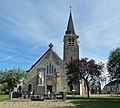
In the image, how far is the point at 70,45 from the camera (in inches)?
2377

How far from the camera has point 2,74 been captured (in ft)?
161

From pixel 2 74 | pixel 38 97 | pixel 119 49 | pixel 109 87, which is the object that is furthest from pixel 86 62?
pixel 109 87

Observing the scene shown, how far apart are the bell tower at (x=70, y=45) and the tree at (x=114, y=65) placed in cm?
2061

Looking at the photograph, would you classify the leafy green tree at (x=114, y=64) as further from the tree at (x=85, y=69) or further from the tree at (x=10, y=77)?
the tree at (x=10, y=77)

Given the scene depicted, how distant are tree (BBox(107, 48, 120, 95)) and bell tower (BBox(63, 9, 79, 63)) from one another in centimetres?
2061

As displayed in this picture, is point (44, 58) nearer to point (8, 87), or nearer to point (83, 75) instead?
point (8, 87)

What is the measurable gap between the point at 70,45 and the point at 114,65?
24.4 metres

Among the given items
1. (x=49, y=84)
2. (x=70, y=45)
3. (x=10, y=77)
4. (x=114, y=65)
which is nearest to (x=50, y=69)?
(x=49, y=84)

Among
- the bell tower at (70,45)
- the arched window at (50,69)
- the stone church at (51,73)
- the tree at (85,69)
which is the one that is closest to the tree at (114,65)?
the tree at (85,69)

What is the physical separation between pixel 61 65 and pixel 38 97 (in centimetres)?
2762

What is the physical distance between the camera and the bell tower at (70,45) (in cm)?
5879

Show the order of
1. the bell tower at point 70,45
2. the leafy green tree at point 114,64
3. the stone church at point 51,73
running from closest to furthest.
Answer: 1. the leafy green tree at point 114,64
2. the stone church at point 51,73
3. the bell tower at point 70,45

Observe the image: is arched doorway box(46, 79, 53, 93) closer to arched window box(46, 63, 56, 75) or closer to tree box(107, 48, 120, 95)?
arched window box(46, 63, 56, 75)

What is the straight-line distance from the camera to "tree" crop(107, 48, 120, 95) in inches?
1442
